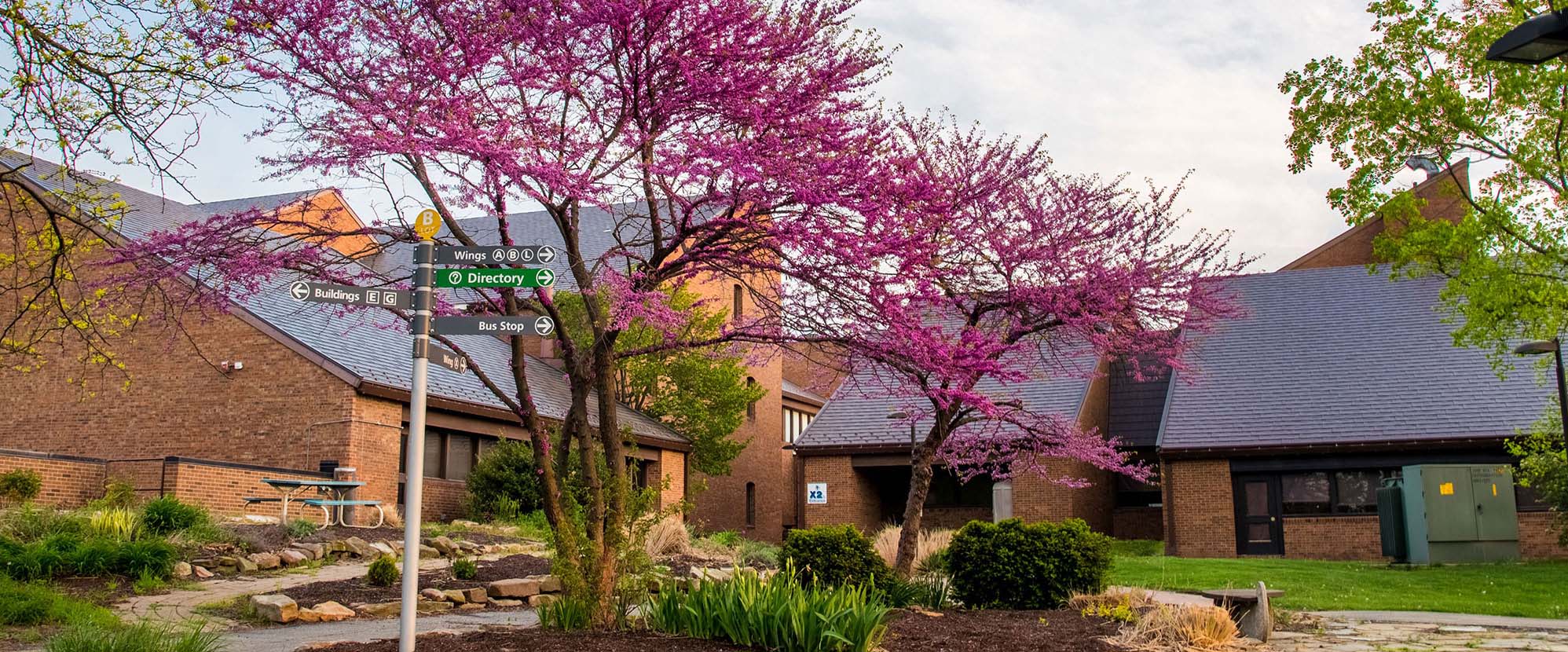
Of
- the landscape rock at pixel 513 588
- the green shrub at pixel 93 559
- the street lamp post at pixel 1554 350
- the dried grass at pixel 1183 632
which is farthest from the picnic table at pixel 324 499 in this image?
the street lamp post at pixel 1554 350

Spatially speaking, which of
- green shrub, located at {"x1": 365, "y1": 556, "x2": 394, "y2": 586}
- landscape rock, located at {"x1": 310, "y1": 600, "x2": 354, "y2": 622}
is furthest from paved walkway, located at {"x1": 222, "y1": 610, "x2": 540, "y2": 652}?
green shrub, located at {"x1": 365, "y1": 556, "x2": 394, "y2": 586}

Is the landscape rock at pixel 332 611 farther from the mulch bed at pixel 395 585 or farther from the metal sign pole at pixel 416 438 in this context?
the metal sign pole at pixel 416 438

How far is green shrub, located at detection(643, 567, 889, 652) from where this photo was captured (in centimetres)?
821

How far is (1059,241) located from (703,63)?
22.3ft

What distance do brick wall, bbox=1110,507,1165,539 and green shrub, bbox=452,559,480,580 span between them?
20946 mm

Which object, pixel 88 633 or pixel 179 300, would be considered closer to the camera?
pixel 88 633

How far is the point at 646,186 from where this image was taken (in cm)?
1021

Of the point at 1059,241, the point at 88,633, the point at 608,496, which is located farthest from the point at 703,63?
the point at 1059,241

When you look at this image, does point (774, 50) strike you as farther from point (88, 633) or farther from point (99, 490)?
point (99, 490)

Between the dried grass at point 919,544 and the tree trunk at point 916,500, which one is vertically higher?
the tree trunk at point 916,500

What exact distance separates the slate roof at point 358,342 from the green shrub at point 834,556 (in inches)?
367

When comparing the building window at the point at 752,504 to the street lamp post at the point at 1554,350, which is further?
the building window at the point at 752,504

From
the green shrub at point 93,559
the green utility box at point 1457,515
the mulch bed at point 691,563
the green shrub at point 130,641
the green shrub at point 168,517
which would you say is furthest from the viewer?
the green utility box at point 1457,515

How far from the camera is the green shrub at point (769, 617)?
821 cm
